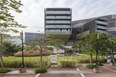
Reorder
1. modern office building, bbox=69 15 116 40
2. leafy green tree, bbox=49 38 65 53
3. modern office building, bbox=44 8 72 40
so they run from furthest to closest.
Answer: modern office building, bbox=69 15 116 40 < modern office building, bbox=44 8 72 40 < leafy green tree, bbox=49 38 65 53

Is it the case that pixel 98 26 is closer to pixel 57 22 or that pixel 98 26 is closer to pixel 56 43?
pixel 57 22

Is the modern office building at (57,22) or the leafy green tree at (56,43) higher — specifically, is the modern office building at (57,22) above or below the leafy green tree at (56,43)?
above

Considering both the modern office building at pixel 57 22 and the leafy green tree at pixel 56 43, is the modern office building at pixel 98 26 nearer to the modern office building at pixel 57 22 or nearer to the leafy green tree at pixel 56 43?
the modern office building at pixel 57 22

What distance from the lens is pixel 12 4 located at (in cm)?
1131

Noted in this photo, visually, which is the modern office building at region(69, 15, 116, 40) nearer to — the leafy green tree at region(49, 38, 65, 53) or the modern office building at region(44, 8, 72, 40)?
the modern office building at region(44, 8, 72, 40)

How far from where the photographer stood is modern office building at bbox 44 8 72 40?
61.1 meters

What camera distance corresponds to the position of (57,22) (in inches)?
2411

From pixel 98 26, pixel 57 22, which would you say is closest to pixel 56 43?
pixel 57 22

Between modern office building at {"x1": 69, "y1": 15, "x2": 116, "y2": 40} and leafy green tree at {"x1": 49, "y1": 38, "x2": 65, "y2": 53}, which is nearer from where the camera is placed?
leafy green tree at {"x1": 49, "y1": 38, "x2": 65, "y2": 53}

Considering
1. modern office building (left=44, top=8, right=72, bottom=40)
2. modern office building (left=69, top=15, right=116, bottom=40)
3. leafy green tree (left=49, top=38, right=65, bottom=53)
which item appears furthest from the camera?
modern office building (left=69, top=15, right=116, bottom=40)

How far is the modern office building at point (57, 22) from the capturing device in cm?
6109

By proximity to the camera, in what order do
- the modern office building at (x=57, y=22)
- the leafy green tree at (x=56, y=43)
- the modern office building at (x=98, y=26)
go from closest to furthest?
the leafy green tree at (x=56, y=43)
the modern office building at (x=57, y=22)
the modern office building at (x=98, y=26)

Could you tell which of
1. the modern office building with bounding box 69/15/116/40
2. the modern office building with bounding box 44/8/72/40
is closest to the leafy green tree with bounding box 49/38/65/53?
the modern office building with bounding box 44/8/72/40

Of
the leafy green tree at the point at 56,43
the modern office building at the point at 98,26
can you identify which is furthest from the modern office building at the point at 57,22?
the modern office building at the point at 98,26
